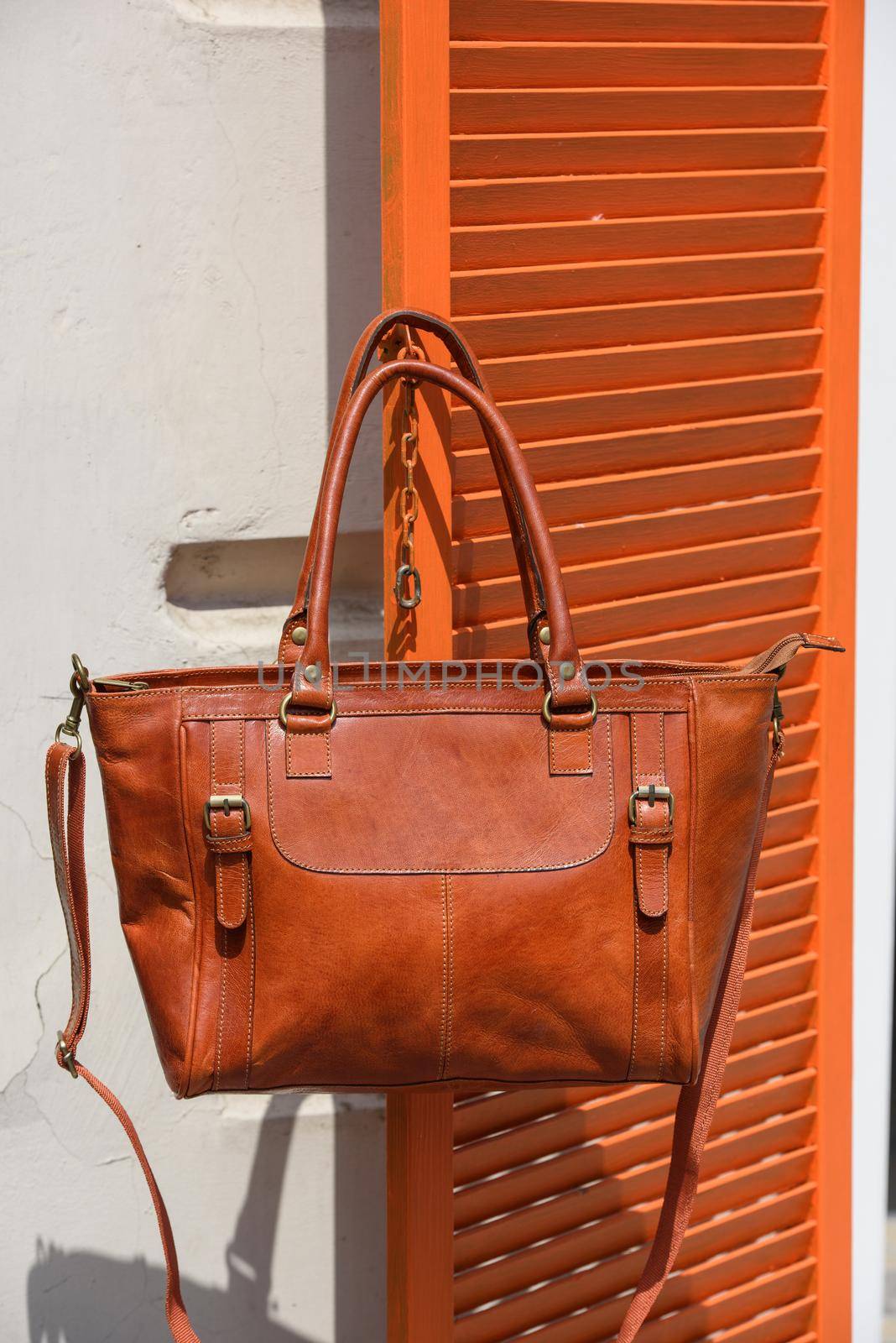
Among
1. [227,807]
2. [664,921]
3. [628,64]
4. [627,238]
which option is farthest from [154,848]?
[628,64]

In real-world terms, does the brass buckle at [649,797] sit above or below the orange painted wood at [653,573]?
below

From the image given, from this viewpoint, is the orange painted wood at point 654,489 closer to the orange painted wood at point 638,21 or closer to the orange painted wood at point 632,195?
the orange painted wood at point 632,195

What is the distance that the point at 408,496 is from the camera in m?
1.15

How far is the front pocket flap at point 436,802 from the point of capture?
0.99 meters

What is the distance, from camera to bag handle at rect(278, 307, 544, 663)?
1.04 metres

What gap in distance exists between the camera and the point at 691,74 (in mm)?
1271

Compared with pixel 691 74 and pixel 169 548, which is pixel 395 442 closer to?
pixel 169 548

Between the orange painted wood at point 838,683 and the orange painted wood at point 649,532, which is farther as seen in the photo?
the orange painted wood at point 838,683

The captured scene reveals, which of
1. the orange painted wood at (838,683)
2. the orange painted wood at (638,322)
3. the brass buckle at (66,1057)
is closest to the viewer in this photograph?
the brass buckle at (66,1057)

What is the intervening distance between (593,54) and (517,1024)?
2.92 feet

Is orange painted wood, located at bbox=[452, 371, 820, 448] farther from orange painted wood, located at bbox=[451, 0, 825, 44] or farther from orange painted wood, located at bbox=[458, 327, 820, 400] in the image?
orange painted wood, located at bbox=[451, 0, 825, 44]

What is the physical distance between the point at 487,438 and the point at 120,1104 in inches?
27.2

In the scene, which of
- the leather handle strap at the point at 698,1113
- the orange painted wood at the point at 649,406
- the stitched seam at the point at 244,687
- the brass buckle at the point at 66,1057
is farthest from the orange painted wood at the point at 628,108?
the brass buckle at the point at 66,1057

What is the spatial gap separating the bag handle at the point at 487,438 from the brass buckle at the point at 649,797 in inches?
5.3
